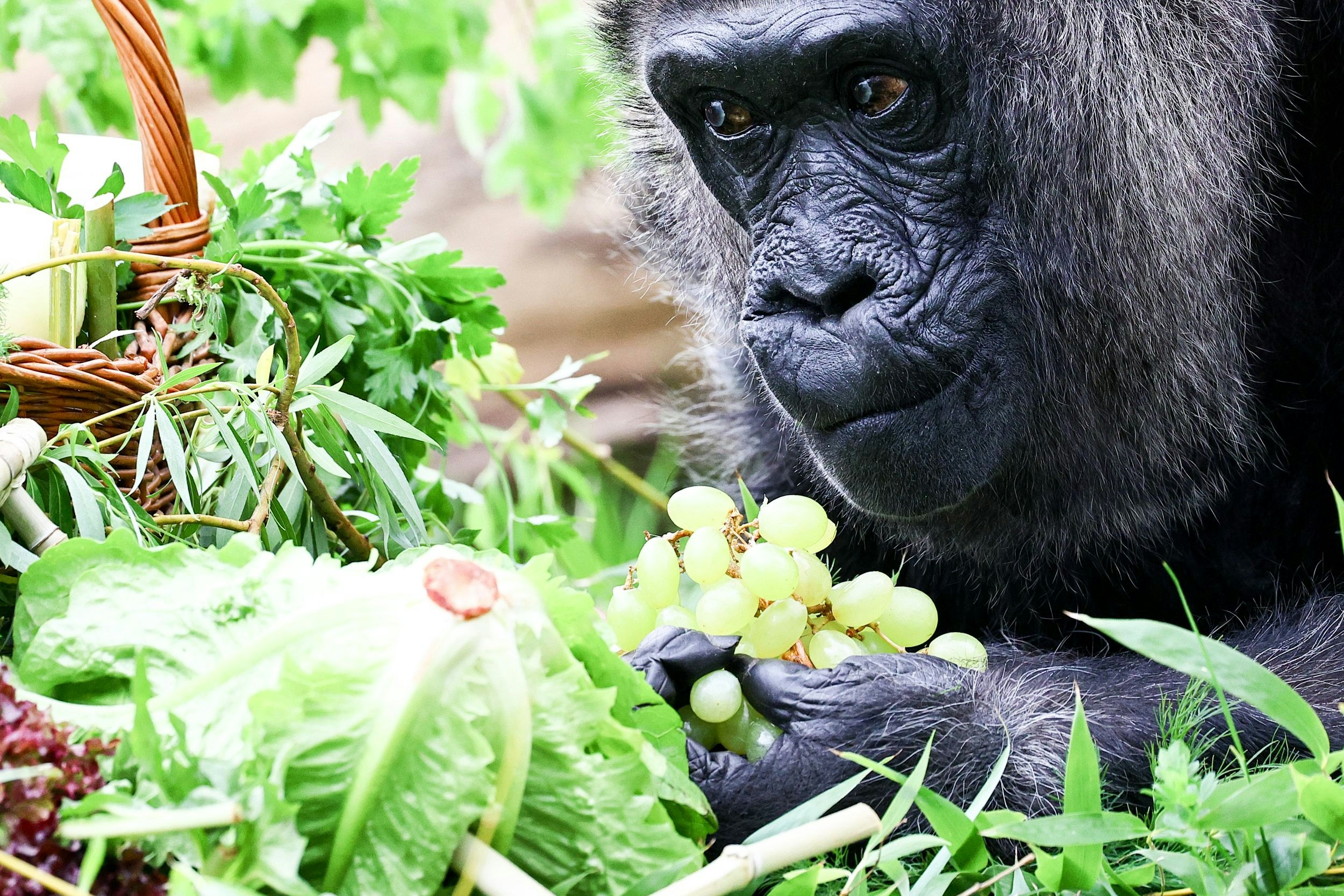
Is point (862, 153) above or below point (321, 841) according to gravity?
above

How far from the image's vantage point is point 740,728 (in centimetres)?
141

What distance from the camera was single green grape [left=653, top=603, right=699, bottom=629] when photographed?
1469mm

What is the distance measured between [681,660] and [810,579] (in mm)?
238

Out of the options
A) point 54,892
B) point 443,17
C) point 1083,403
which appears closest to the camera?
point 54,892

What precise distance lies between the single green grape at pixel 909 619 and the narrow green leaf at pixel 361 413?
603mm

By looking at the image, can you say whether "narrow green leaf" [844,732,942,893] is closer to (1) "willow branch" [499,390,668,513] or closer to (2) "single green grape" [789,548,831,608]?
(2) "single green grape" [789,548,831,608]

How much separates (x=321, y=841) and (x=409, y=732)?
0.36ft

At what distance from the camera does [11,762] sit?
0.91m

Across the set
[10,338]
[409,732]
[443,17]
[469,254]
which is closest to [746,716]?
[409,732]

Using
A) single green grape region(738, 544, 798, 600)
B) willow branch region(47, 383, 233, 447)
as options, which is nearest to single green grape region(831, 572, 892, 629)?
single green grape region(738, 544, 798, 600)

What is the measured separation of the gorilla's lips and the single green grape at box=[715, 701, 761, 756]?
1.32 feet

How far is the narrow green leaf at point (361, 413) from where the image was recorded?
4.77 ft

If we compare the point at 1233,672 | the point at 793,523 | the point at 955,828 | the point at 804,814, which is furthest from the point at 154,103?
the point at 1233,672

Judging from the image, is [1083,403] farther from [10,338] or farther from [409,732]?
[10,338]
